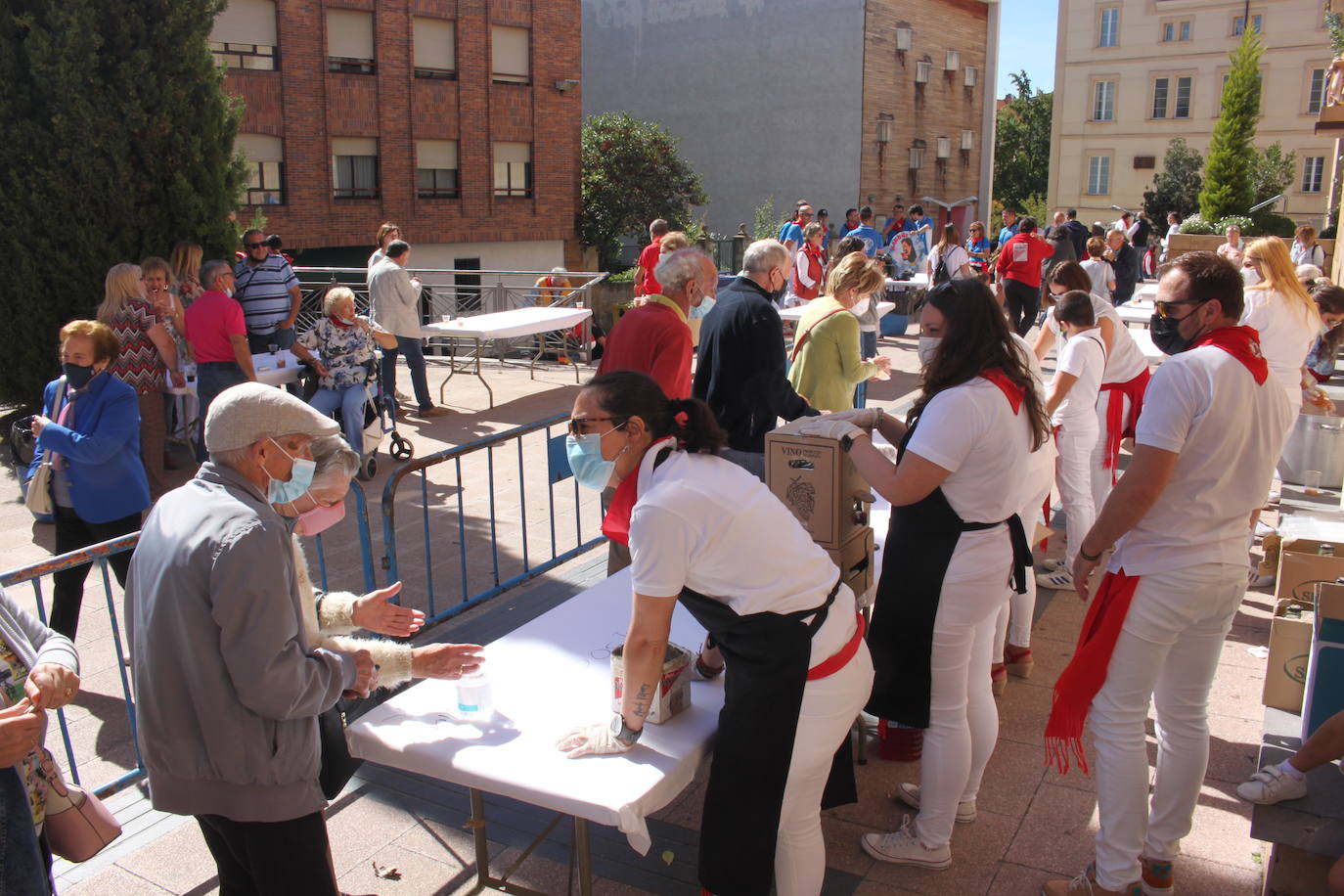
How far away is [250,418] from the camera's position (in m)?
2.45

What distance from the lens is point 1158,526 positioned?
3023 millimetres

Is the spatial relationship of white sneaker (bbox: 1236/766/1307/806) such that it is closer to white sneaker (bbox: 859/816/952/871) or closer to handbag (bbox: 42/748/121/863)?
white sneaker (bbox: 859/816/952/871)

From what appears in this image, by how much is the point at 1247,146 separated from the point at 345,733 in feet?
138

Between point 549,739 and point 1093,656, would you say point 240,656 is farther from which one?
point 1093,656

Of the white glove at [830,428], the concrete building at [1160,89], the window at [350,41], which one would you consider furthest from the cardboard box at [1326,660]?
the concrete building at [1160,89]

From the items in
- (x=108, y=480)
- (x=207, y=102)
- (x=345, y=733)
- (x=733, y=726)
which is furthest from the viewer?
(x=207, y=102)

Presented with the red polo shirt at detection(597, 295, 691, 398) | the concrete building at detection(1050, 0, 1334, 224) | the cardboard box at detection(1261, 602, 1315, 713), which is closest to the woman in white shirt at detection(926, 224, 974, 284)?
the red polo shirt at detection(597, 295, 691, 398)

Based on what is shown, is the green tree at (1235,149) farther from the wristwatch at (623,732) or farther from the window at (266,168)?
the wristwatch at (623,732)

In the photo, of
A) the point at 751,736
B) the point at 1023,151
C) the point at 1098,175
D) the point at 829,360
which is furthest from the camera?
the point at 1023,151

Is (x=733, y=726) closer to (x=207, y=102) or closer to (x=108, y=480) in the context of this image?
(x=108, y=480)

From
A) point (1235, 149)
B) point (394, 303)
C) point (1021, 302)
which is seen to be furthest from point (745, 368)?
point (1235, 149)

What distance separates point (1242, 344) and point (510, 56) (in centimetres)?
3034

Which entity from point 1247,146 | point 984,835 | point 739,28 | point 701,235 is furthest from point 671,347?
point 1247,146

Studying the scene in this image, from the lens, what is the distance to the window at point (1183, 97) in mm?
47906
